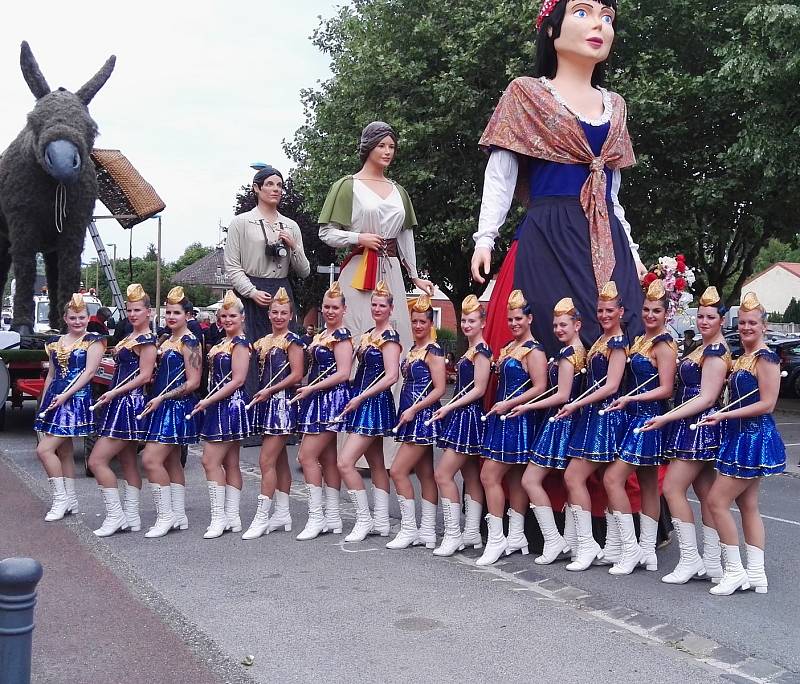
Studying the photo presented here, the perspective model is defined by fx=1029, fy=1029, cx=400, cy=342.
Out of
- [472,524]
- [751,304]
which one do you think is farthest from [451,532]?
[751,304]

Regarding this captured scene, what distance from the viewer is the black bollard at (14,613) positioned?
2.94 meters

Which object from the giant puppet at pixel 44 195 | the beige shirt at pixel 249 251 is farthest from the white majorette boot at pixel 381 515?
the giant puppet at pixel 44 195

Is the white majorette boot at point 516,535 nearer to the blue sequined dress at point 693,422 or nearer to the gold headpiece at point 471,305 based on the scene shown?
the blue sequined dress at point 693,422

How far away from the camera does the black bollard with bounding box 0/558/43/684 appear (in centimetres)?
294

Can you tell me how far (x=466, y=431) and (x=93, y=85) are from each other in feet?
22.7

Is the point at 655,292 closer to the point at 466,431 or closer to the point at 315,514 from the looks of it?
the point at 466,431

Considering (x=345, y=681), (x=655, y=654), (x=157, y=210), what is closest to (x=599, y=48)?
(x=655, y=654)

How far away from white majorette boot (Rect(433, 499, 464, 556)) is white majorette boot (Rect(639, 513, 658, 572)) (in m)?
1.01

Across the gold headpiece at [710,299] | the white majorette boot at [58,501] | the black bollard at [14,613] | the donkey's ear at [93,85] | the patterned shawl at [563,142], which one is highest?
the donkey's ear at [93,85]

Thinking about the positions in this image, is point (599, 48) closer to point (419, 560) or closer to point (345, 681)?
point (419, 560)

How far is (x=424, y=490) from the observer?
20.0 ft

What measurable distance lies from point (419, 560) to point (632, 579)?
117cm

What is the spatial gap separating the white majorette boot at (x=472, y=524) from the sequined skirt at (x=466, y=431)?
1.22ft

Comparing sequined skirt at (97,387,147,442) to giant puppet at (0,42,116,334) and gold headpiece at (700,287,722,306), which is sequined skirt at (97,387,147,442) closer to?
gold headpiece at (700,287,722,306)
